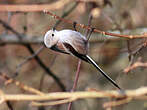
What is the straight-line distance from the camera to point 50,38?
3.24 metres

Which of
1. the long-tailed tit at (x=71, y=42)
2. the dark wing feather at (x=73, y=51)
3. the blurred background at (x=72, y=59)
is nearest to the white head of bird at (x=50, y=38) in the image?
the long-tailed tit at (x=71, y=42)

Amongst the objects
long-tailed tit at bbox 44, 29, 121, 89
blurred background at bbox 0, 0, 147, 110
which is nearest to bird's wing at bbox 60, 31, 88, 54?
long-tailed tit at bbox 44, 29, 121, 89

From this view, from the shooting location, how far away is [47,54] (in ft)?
20.2

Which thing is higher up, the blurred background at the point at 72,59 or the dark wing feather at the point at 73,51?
the dark wing feather at the point at 73,51

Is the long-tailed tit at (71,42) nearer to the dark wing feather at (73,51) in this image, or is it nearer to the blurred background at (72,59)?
the dark wing feather at (73,51)

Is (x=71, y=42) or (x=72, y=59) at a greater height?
(x=71, y=42)

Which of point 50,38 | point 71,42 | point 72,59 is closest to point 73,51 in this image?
point 71,42

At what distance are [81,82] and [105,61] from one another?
70 cm

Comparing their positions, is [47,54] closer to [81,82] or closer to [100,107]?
[81,82]

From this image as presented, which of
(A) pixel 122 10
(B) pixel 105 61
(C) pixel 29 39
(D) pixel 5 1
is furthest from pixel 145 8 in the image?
(D) pixel 5 1

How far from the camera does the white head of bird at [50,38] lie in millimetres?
3227

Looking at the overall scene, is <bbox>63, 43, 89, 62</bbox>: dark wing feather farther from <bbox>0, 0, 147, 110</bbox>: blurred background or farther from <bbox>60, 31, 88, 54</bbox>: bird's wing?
<bbox>0, 0, 147, 110</bbox>: blurred background

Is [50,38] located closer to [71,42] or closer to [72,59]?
[71,42]

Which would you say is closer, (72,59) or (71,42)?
(71,42)
